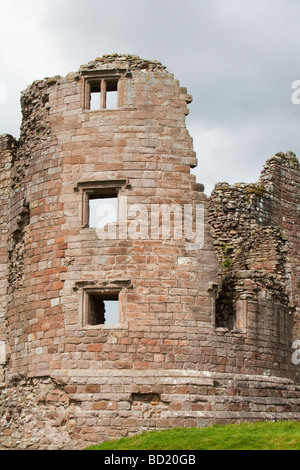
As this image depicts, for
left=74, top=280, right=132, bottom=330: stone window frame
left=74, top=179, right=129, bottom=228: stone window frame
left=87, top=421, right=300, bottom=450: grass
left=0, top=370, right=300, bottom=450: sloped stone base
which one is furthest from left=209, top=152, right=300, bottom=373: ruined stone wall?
left=74, top=179, right=129, bottom=228: stone window frame

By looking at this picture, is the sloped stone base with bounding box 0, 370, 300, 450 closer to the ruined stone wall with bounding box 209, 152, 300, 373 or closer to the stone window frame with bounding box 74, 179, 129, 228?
the ruined stone wall with bounding box 209, 152, 300, 373

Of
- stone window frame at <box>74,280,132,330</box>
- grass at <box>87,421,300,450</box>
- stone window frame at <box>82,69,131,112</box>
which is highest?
stone window frame at <box>82,69,131,112</box>

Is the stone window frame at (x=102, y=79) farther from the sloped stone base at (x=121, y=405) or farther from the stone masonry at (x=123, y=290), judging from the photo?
the sloped stone base at (x=121, y=405)

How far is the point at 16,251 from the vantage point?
18.9m

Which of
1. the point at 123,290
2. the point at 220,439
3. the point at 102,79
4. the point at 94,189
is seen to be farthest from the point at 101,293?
the point at 102,79

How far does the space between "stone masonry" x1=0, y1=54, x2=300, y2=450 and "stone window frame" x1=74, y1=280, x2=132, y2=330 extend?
26mm

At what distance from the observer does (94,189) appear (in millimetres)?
17516

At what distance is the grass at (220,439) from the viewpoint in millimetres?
14023

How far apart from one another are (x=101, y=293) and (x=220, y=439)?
4.12m

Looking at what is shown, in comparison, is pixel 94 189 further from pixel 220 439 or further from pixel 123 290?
pixel 220 439

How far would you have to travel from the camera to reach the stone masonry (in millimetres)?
16438

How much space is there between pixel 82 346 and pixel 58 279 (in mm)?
1517
